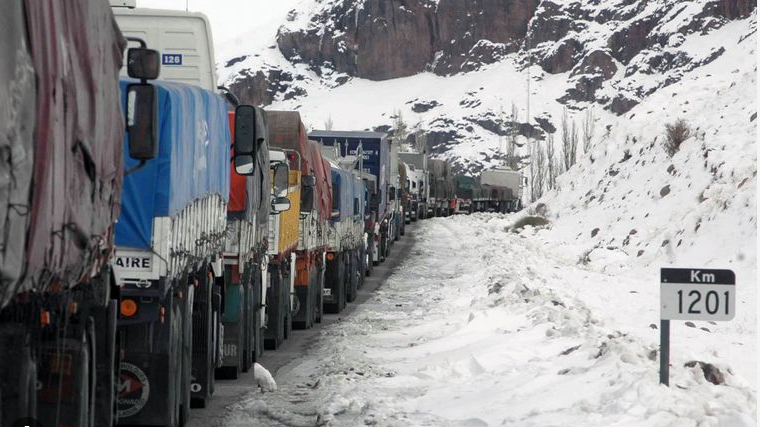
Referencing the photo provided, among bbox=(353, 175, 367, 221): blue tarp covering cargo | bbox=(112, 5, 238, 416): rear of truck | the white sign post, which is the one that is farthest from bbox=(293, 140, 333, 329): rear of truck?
the white sign post

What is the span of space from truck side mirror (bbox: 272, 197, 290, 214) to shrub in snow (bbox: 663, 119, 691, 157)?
108 ft

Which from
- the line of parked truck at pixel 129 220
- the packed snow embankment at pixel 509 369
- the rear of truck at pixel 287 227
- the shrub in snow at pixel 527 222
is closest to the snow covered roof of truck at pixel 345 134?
the packed snow embankment at pixel 509 369

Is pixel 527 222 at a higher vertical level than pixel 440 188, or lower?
lower

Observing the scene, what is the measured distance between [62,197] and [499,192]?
11512 cm

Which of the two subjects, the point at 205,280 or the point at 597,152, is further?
the point at 597,152

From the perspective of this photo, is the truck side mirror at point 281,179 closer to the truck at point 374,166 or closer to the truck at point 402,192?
the truck at point 374,166

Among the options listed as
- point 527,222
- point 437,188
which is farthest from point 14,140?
point 437,188

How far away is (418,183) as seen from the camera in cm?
8469

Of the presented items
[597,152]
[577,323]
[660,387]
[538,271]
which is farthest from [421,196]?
[660,387]

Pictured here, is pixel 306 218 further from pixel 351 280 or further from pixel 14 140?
pixel 14 140

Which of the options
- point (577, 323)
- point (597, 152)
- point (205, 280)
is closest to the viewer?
point (205, 280)

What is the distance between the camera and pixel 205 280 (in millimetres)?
12008

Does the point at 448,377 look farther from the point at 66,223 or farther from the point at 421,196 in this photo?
the point at 421,196

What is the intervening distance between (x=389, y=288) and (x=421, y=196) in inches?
2216
